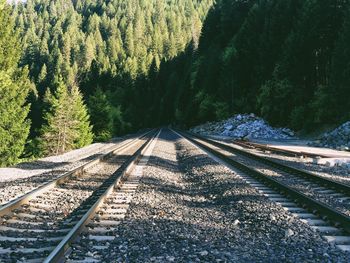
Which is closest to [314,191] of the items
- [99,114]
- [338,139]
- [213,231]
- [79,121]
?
[213,231]

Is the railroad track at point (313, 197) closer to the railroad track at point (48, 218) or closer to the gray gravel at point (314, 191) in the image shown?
the gray gravel at point (314, 191)

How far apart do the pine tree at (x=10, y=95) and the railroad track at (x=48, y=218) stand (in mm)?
14277

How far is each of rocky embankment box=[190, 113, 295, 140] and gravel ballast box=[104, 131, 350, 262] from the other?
2961cm

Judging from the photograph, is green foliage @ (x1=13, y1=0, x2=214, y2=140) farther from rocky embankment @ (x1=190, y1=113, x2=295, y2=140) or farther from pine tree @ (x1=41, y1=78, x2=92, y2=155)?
pine tree @ (x1=41, y1=78, x2=92, y2=155)

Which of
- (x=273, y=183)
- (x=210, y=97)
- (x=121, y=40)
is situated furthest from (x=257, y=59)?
(x=121, y=40)

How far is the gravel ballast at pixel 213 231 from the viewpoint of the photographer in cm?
542

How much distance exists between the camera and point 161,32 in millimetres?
196250

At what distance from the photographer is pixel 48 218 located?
7.50 m

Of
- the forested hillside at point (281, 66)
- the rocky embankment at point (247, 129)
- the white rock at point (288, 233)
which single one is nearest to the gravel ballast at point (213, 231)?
the white rock at point (288, 233)

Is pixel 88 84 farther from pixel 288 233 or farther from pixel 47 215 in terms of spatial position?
pixel 288 233

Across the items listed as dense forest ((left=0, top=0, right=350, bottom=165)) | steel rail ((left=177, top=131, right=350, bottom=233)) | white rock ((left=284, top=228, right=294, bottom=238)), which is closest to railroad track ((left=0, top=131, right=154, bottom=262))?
white rock ((left=284, top=228, right=294, bottom=238))

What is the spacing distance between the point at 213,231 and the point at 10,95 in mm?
22698

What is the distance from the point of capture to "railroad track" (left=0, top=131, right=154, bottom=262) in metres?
5.28

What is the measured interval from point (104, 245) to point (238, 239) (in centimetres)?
225
